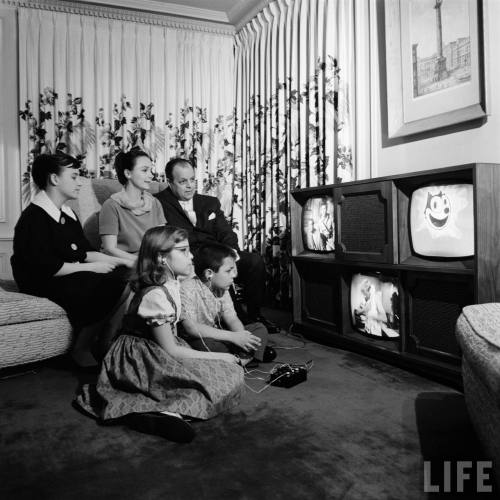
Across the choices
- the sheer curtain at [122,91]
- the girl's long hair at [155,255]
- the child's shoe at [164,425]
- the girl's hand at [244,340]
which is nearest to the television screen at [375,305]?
the girl's hand at [244,340]

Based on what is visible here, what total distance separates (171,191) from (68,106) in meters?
1.24

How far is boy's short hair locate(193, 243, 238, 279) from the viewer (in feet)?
6.88

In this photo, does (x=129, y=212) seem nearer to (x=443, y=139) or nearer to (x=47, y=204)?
(x=47, y=204)

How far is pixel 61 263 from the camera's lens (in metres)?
2.24

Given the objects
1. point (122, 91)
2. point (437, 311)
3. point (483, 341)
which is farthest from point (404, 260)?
point (122, 91)

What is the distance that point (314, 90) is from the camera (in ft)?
10.2

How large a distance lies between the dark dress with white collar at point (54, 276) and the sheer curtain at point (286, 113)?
1.48 m

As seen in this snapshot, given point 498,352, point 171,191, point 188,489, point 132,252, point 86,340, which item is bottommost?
point 188,489

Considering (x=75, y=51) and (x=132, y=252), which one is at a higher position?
(x=75, y=51)

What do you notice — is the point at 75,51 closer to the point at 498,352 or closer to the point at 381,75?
the point at 381,75

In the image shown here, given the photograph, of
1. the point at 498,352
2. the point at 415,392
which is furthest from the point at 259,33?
the point at 498,352

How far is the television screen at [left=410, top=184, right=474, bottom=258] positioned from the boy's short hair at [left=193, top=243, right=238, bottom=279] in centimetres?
79

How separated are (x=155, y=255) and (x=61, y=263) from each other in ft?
2.33

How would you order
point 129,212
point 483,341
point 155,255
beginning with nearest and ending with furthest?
point 483,341 → point 155,255 → point 129,212
